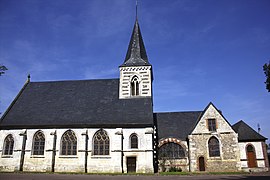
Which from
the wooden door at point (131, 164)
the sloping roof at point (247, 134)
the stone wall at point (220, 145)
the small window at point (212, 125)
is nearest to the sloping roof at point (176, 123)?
the stone wall at point (220, 145)

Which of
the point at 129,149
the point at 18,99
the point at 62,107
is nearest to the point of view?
the point at 129,149

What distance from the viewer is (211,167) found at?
2466 centimetres

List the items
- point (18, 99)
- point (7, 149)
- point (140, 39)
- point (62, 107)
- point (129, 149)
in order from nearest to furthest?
point (129, 149)
point (7, 149)
point (62, 107)
point (18, 99)
point (140, 39)

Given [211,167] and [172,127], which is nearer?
[211,167]

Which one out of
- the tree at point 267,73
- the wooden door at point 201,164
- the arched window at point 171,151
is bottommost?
the wooden door at point 201,164

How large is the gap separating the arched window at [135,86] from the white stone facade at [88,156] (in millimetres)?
5727

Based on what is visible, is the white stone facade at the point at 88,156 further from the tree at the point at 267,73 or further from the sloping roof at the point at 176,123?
the tree at the point at 267,73

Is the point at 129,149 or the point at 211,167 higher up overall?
the point at 129,149

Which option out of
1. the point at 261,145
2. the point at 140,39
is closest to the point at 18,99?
the point at 140,39

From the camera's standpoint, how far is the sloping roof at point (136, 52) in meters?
30.1

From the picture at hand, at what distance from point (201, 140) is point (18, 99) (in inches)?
959

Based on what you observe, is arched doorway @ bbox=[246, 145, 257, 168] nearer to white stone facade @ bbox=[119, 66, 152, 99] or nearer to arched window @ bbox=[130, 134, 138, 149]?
white stone facade @ bbox=[119, 66, 152, 99]

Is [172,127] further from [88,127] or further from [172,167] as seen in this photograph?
[88,127]

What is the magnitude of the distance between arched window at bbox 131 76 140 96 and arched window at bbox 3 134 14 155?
50.5ft
